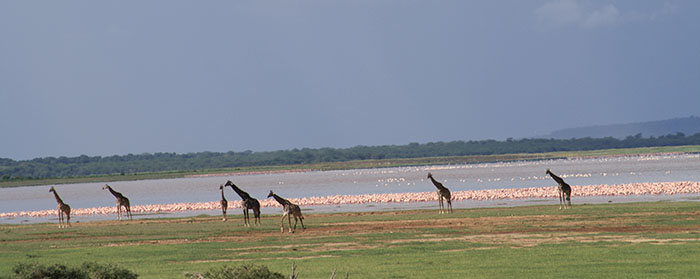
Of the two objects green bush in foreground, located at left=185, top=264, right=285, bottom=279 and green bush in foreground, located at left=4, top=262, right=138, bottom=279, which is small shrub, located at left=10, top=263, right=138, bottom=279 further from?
green bush in foreground, located at left=185, top=264, right=285, bottom=279

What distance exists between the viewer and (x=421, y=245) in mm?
23969

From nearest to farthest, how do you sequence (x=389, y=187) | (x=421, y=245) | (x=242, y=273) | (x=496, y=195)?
(x=242, y=273) → (x=421, y=245) → (x=496, y=195) → (x=389, y=187)

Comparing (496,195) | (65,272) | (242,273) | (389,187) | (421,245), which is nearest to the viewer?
(242,273)

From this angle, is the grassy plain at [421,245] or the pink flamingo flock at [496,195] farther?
the pink flamingo flock at [496,195]

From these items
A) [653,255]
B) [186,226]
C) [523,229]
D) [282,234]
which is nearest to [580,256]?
[653,255]

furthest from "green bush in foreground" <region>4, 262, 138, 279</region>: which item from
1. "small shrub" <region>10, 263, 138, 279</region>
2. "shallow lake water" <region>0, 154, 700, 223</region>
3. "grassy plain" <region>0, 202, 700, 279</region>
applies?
"shallow lake water" <region>0, 154, 700, 223</region>

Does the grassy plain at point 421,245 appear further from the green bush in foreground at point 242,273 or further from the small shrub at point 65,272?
the green bush in foreground at point 242,273

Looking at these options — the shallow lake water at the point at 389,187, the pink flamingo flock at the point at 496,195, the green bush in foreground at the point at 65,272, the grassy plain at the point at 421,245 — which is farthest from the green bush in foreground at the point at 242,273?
the pink flamingo flock at the point at 496,195

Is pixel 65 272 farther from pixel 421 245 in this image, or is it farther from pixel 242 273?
pixel 421 245

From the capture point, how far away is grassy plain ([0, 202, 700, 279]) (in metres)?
19.0

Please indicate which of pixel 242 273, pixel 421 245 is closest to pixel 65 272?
pixel 242 273

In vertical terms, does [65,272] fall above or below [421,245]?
above

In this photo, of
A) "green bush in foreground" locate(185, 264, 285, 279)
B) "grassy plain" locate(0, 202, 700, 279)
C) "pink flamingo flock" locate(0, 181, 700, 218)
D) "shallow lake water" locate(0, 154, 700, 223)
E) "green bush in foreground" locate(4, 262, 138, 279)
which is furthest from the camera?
"shallow lake water" locate(0, 154, 700, 223)

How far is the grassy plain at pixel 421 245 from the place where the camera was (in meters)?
19.0
